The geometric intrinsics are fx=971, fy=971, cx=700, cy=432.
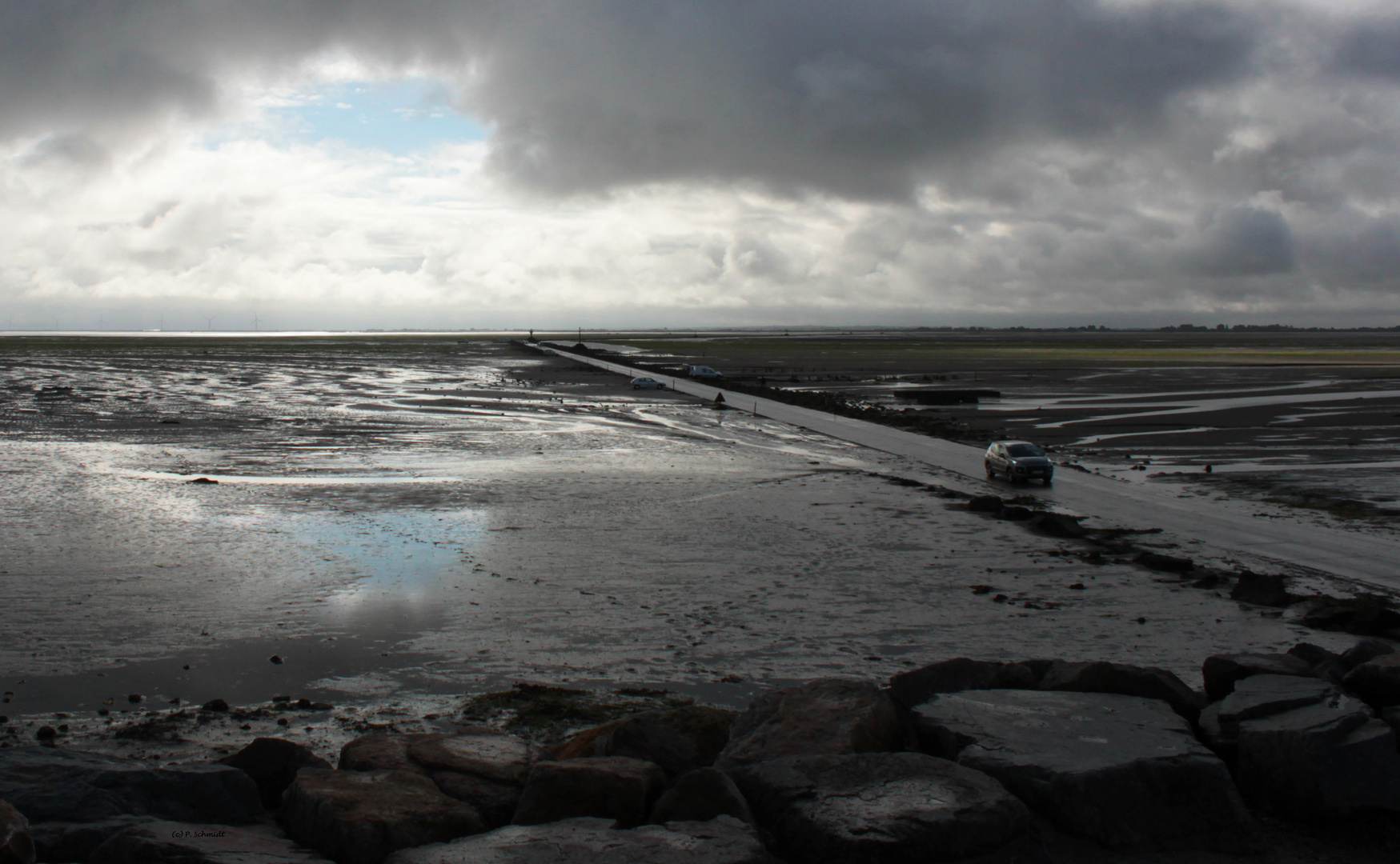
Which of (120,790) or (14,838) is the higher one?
(14,838)

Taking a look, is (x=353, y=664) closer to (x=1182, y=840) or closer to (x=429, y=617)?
(x=429, y=617)

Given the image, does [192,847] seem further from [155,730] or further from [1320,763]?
[1320,763]

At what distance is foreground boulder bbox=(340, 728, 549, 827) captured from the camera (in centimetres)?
847

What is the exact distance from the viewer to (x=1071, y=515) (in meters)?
25.5

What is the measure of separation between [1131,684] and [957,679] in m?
1.79

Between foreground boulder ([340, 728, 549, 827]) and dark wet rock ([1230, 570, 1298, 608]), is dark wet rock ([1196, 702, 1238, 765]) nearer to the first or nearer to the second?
foreground boulder ([340, 728, 549, 827])

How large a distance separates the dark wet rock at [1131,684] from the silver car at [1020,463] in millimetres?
20177

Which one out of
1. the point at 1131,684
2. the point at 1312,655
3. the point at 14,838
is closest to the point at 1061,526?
the point at 1312,655

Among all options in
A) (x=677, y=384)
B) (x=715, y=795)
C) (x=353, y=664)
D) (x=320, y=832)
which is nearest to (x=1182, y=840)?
(x=715, y=795)

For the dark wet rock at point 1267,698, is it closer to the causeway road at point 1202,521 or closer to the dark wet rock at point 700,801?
the dark wet rock at point 700,801

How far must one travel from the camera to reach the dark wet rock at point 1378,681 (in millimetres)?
9922

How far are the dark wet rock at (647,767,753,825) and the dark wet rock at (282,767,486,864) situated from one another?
1.54 meters

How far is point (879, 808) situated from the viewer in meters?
7.65

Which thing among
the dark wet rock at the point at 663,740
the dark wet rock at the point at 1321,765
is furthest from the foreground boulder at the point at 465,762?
the dark wet rock at the point at 1321,765
